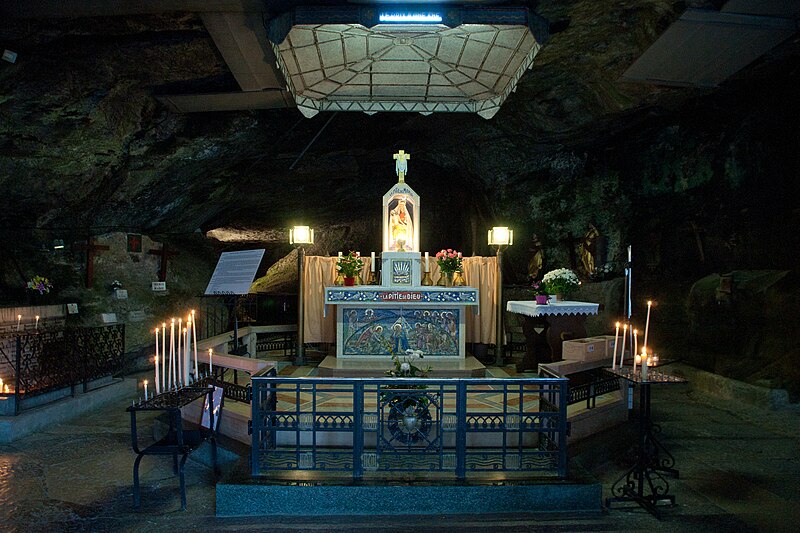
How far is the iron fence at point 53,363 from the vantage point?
22.9ft

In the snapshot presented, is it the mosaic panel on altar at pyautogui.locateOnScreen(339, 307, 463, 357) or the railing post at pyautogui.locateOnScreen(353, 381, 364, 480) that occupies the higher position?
the mosaic panel on altar at pyautogui.locateOnScreen(339, 307, 463, 357)

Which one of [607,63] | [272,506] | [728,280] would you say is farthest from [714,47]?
[272,506]

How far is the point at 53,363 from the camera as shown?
24.3 feet

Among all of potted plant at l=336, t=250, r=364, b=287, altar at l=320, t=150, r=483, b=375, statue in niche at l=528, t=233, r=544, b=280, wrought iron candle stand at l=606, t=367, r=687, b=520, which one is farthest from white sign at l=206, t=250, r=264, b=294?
statue in niche at l=528, t=233, r=544, b=280

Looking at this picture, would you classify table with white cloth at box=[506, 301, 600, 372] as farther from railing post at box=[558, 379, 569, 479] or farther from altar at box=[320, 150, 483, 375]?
railing post at box=[558, 379, 569, 479]

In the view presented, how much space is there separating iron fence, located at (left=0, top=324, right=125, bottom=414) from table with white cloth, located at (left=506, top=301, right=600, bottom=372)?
6824 mm

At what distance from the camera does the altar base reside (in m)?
7.87

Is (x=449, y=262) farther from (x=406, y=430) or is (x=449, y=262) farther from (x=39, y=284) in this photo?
(x=39, y=284)

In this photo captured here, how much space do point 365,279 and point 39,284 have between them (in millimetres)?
5850

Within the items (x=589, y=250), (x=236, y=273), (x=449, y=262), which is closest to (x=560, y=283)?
(x=449, y=262)

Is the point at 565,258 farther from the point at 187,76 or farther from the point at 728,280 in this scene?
the point at 187,76

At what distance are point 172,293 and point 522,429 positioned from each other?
32.8 ft

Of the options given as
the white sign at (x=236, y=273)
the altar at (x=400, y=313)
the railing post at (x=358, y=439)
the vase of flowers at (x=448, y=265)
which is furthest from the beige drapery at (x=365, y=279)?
the railing post at (x=358, y=439)

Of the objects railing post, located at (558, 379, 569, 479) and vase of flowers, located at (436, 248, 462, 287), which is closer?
railing post, located at (558, 379, 569, 479)
